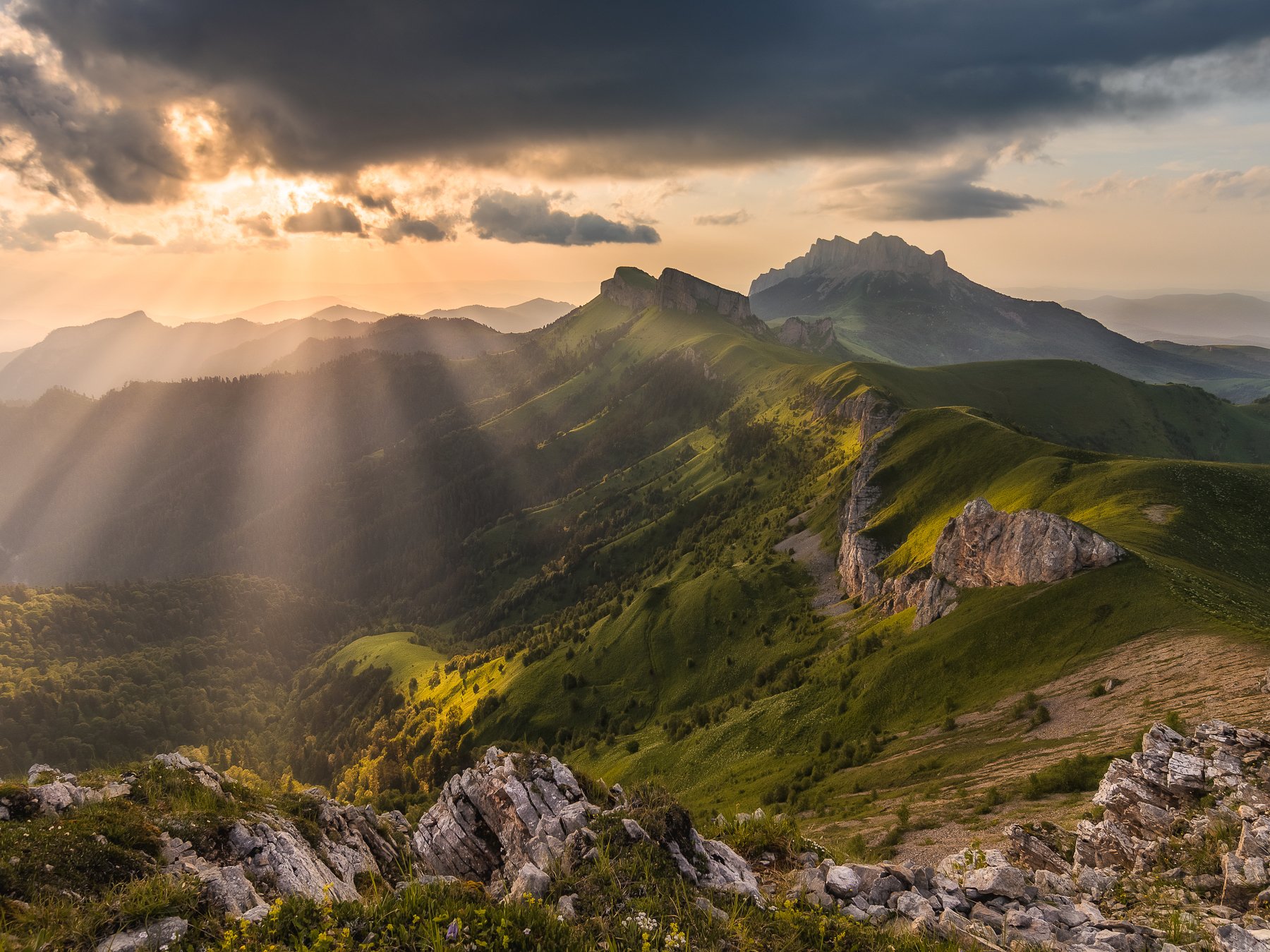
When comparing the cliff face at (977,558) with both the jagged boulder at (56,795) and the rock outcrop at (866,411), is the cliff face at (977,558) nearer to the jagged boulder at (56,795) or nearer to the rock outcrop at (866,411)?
the rock outcrop at (866,411)

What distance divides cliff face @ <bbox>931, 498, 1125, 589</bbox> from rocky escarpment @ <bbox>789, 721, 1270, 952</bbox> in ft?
109

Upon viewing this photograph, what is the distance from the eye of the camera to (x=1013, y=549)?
61.1m

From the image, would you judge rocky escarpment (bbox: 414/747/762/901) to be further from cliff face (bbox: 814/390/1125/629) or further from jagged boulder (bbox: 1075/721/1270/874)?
cliff face (bbox: 814/390/1125/629)

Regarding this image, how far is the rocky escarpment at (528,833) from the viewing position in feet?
51.1

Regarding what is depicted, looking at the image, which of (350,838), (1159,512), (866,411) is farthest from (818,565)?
(350,838)

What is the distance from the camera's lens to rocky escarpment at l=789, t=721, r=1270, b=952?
46.2 ft

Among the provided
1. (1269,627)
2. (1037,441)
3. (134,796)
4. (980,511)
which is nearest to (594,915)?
(134,796)

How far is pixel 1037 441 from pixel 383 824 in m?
109

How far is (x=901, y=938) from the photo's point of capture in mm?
12602

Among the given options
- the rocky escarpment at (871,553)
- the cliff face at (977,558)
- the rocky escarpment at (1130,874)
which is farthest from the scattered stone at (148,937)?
the rocky escarpment at (871,553)

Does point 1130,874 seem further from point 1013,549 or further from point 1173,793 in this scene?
point 1013,549

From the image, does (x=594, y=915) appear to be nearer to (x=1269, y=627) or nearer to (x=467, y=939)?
(x=467, y=939)

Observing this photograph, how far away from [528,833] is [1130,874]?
2143 cm

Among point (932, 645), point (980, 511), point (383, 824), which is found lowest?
point (932, 645)
